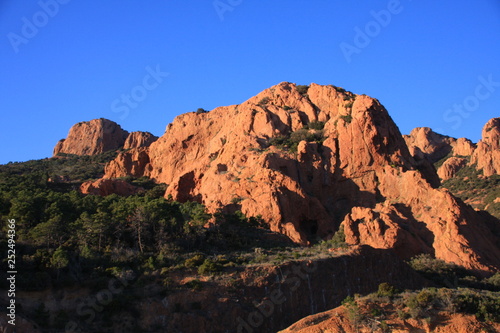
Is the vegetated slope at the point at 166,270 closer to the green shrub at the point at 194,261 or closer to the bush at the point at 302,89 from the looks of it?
the green shrub at the point at 194,261

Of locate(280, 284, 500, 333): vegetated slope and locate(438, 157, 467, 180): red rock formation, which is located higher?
locate(438, 157, 467, 180): red rock formation

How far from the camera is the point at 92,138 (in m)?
101

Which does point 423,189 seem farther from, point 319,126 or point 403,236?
point 319,126

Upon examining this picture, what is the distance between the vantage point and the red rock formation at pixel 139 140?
314 ft

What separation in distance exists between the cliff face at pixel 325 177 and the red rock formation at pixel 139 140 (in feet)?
87.5

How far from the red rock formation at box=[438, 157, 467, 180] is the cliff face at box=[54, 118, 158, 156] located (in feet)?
176

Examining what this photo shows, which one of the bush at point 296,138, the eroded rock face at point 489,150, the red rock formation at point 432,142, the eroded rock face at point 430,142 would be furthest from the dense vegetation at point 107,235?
the eroded rock face at point 430,142

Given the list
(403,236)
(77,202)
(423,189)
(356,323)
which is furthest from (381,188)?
(356,323)

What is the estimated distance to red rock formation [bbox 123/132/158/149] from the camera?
95812 millimetres

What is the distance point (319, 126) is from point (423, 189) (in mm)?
14353

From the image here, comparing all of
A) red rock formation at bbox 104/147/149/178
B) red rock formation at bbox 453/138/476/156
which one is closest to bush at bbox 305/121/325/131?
red rock formation at bbox 104/147/149/178

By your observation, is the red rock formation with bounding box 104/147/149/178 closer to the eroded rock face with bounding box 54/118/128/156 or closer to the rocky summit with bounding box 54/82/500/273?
the rocky summit with bounding box 54/82/500/273

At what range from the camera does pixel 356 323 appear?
22938 mm

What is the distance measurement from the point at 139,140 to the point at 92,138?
10.0m
